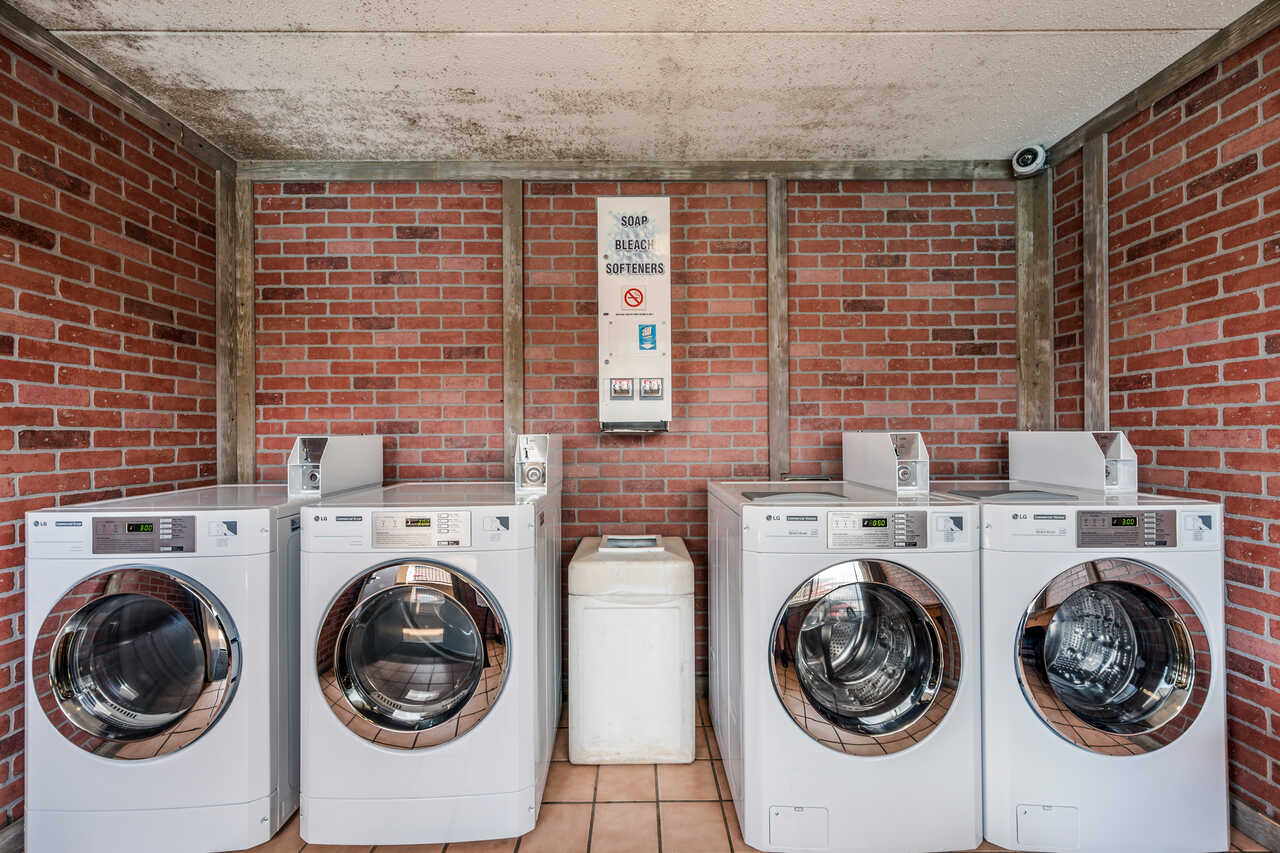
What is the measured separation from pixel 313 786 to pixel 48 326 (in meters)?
1.76

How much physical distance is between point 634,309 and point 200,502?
179 cm

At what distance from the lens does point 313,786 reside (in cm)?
176

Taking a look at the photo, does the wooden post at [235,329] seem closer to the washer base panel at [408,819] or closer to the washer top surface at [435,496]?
the washer top surface at [435,496]

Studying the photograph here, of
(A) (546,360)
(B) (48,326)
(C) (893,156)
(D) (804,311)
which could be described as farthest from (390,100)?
(C) (893,156)

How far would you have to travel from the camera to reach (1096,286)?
2.46 metres

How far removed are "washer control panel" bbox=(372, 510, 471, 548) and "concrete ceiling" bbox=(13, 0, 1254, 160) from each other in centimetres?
160

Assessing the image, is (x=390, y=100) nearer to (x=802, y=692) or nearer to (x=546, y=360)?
(x=546, y=360)

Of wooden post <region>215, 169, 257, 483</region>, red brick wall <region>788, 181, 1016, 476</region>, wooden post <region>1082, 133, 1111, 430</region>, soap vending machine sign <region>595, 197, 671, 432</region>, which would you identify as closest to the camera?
wooden post <region>1082, 133, 1111, 430</region>

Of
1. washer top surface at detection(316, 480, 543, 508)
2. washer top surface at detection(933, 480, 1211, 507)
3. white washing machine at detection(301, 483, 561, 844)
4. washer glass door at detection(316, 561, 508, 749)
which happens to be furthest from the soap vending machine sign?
washer top surface at detection(933, 480, 1211, 507)

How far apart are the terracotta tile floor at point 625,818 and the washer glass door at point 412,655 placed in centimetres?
42

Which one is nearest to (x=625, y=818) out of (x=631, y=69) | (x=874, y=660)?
(x=874, y=660)

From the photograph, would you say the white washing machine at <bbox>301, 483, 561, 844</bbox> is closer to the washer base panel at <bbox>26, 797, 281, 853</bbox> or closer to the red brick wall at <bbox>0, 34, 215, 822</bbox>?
the washer base panel at <bbox>26, 797, 281, 853</bbox>

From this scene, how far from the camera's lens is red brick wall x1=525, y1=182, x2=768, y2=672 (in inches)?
111

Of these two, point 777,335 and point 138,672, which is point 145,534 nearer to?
point 138,672
